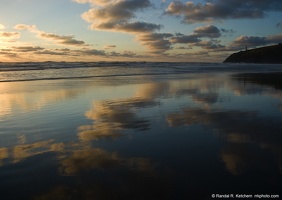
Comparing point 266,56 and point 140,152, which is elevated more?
point 266,56

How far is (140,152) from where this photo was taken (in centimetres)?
598

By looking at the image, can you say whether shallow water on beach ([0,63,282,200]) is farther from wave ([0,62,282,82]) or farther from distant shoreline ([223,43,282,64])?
distant shoreline ([223,43,282,64])

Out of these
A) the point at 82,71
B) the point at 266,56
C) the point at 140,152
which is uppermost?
the point at 266,56

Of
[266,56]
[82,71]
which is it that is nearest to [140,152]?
[82,71]

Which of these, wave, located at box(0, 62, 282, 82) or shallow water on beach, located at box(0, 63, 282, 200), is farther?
wave, located at box(0, 62, 282, 82)

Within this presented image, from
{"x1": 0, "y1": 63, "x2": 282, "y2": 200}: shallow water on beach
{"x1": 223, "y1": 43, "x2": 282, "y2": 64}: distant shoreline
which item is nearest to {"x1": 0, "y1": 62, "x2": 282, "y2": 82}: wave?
{"x1": 0, "y1": 63, "x2": 282, "y2": 200}: shallow water on beach

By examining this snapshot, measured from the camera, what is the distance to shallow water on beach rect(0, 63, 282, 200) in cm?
436

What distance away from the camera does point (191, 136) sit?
7148mm

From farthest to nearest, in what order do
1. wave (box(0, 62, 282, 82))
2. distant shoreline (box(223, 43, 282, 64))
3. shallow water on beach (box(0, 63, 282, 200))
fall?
distant shoreline (box(223, 43, 282, 64)) < wave (box(0, 62, 282, 82)) < shallow water on beach (box(0, 63, 282, 200))

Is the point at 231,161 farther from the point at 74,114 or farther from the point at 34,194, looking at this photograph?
the point at 74,114

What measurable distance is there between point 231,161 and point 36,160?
382 cm

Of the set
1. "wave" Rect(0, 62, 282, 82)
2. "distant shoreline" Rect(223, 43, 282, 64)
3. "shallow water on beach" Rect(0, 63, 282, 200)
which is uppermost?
"distant shoreline" Rect(223, 43, 282, 64)

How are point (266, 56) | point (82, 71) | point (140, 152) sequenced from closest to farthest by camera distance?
point (140, 152)
point (82, 71)
point (266, 56)

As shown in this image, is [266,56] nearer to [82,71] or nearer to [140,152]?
[82,71]
